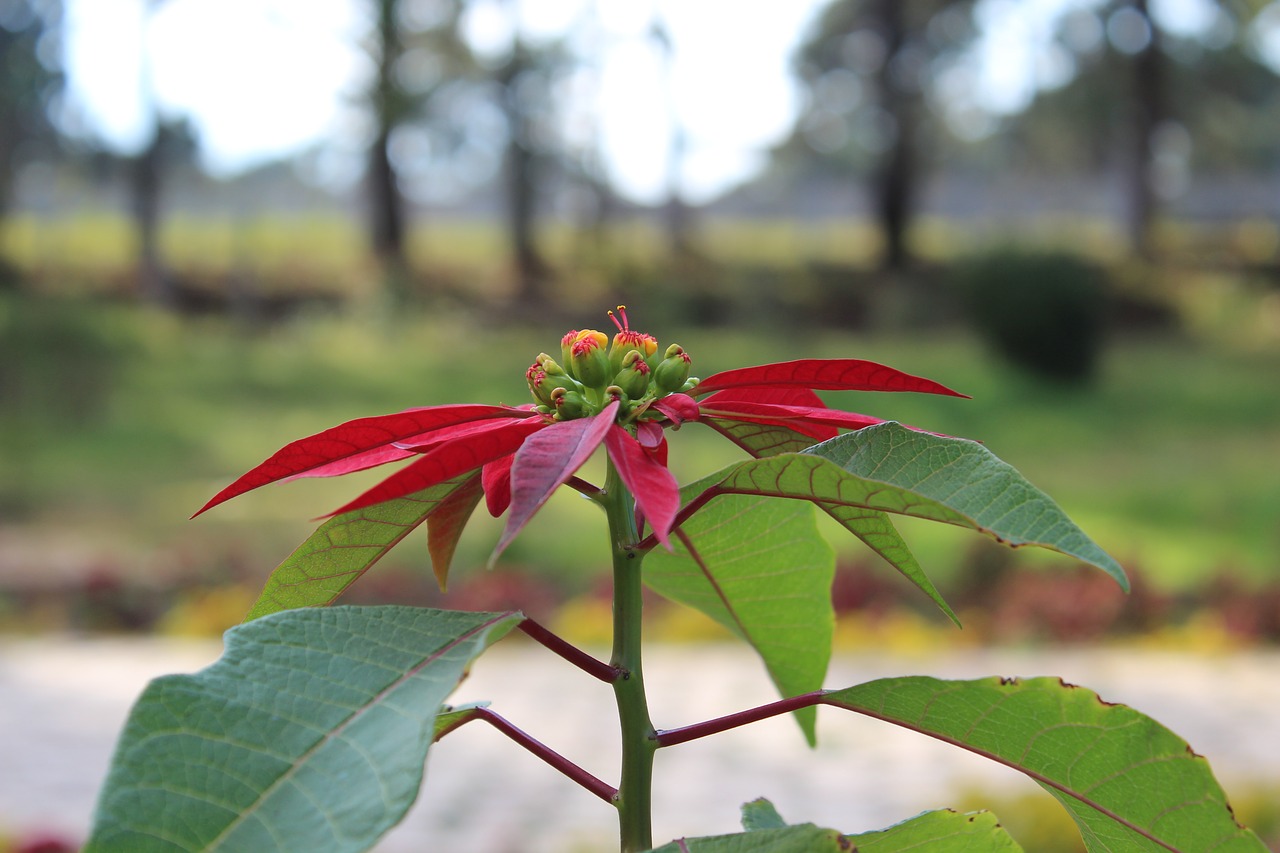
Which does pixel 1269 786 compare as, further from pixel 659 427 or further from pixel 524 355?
pixel 524 355

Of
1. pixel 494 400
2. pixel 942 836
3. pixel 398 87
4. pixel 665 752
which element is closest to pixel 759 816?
pixel 942 836

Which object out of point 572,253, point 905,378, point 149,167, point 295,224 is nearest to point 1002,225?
point 572,253

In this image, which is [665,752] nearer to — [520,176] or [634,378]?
[634,378]

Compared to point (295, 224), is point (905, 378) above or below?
below

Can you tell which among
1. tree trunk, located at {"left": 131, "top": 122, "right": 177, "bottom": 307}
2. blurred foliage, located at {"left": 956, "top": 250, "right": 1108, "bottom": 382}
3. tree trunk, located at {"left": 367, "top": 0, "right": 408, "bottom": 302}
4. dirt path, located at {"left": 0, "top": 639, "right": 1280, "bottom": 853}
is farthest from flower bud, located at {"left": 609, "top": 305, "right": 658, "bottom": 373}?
tree trunk, located at {"left": 131, "top": 122, "right": 177, "bottom": 307}

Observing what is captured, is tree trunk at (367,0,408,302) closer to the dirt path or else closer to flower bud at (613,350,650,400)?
the dirt path
